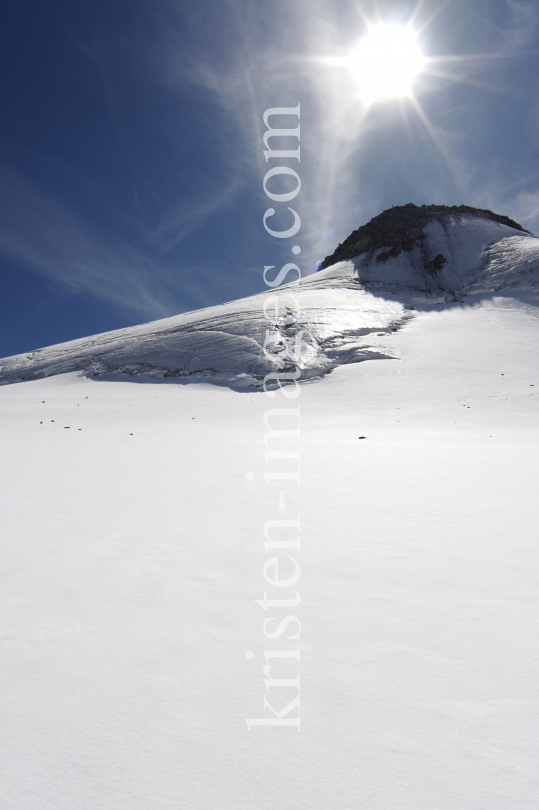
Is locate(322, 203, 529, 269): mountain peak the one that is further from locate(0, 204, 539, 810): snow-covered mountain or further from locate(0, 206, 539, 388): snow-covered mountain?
locate(0, 204, 539, 810): snow-covered mountain

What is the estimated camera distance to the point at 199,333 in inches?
717

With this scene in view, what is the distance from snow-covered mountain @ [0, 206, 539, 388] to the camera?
1633cm

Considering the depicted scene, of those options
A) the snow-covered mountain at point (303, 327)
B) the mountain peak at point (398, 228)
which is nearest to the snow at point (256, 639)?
the snow-covered mountain at point (303, 327)

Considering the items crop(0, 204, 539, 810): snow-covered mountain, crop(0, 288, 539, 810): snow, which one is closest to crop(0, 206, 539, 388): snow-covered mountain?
crop(0, 204, 539, 810): snow-covered mountain

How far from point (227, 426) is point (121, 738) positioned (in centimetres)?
757

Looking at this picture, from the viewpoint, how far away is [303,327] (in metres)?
18.0

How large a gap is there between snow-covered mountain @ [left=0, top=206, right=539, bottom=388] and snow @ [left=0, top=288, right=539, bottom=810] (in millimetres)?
11846

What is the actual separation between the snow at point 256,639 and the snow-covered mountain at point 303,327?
11.8 meters

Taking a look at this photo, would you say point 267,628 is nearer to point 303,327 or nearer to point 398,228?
point 303,327

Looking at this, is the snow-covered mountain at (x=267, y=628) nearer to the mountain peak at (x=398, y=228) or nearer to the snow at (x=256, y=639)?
the snow at (x=256, y=639)

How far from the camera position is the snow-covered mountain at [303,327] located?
1633cm

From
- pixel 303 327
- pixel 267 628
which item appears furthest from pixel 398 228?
pixel 267 628

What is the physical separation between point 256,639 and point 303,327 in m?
17.3

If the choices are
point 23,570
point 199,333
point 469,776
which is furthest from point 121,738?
point 199,333
